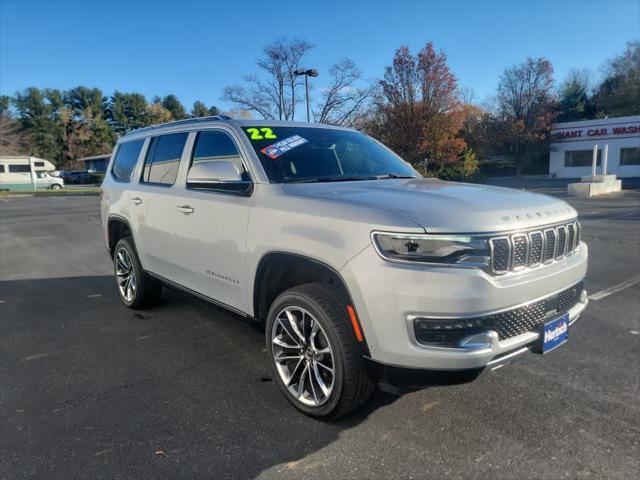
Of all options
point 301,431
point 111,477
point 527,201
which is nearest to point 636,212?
point 527,201

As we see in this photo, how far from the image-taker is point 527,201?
2.97 m

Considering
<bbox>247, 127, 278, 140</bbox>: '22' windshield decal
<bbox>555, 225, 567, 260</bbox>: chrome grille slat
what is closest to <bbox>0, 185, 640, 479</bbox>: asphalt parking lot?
<bbox>555, 225, 567, 260</bbox>: chrome grille slat

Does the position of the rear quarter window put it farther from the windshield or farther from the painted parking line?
the painted parking line

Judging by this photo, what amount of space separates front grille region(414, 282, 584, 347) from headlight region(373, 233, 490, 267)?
30 centimetres

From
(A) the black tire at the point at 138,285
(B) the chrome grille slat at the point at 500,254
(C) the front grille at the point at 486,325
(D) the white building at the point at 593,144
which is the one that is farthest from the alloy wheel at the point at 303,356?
(D) the white building at the point at 593,144

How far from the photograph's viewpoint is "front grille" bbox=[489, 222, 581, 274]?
2.51 meters

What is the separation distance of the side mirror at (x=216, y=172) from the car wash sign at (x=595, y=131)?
48068 millimetres

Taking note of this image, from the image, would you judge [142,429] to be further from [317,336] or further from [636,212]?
[636,212]

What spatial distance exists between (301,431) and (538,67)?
57.1 meters

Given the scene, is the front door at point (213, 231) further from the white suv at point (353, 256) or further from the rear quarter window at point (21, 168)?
the rear quarter window at point (21, 168)

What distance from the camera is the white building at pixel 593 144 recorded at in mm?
42188

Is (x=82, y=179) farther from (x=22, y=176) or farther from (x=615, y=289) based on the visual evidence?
(x=615, y=289)

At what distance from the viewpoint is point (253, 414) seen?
3133 millimetres

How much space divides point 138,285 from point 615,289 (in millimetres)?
5859
